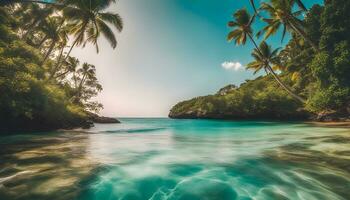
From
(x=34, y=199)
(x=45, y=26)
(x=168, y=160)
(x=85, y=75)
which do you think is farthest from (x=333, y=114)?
(x=85, y=75)

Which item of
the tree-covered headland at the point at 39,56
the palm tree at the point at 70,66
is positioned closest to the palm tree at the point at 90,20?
the tree-covered headland at the point at 39,56

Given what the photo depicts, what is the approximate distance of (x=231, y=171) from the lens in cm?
492

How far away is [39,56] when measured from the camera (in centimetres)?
1490

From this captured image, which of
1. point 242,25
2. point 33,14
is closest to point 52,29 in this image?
point 33,14

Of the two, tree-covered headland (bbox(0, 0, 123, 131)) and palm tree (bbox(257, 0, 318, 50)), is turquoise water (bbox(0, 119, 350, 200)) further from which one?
palm tree (bbox(257, 0, 318, 50))

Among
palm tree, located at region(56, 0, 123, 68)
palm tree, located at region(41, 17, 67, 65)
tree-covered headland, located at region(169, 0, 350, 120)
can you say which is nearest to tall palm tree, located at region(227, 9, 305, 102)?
tree-covered headland, located at region(169, 0, 350, 120)

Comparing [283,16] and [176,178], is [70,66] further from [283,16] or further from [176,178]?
[176,178]

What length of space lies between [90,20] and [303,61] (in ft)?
71.0

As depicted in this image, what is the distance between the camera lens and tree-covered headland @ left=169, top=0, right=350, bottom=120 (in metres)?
15.9

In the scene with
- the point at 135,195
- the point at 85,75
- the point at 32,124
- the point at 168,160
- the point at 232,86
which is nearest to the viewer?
the point at 135,195

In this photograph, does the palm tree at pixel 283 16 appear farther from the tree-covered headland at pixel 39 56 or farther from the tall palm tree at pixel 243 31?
the tree-covered headland at pixel 39 56

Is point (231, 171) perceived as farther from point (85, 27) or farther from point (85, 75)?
point (85, 75)

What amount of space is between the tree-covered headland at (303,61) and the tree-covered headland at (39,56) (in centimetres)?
1565

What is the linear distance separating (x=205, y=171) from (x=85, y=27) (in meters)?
21.1
